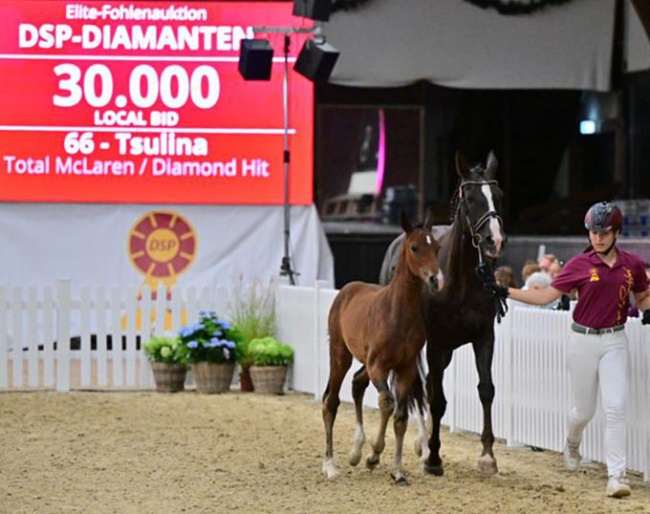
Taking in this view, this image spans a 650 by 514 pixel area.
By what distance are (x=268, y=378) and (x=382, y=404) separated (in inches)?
A: 268

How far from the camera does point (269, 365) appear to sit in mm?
17109

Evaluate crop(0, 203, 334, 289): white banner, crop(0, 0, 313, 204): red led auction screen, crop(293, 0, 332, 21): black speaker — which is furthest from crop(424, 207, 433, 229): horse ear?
crop(0, 0, 313, 204): red led auction screen

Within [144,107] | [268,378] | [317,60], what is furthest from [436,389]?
[144,107]

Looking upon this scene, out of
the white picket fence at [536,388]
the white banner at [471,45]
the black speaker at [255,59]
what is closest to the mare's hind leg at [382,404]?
the white picket fence at [536,388]

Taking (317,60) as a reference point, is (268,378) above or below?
below

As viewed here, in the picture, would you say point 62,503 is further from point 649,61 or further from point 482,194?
point 649,61

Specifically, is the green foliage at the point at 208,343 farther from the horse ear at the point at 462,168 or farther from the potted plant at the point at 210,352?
the horse ear at the point at 462,168

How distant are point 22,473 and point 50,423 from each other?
3264 millimetres

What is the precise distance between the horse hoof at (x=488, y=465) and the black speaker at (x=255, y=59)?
844 centimetres

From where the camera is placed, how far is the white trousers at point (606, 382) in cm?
984

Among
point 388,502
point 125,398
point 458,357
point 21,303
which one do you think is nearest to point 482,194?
point 388,502

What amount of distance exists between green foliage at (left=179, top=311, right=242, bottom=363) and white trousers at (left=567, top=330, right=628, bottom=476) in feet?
23.7

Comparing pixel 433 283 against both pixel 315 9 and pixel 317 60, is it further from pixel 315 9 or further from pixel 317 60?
pixel 315 9

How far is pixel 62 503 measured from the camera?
971 centimetres
